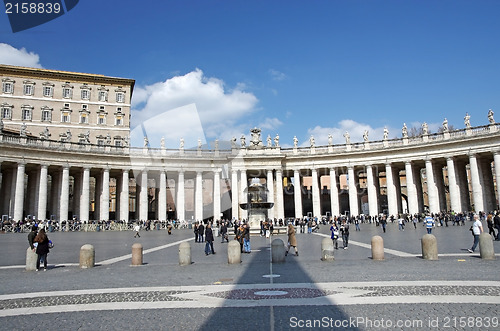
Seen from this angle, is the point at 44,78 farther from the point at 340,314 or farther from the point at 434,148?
the point at 340,314

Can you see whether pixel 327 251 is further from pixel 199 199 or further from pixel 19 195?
pixel 19 195

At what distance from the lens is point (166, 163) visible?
57.4m

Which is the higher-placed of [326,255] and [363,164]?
[363,164]

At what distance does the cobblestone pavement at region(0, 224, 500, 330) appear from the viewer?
6766mm

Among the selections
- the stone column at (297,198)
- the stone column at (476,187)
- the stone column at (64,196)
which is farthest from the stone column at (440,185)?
the stone column at (64,196)

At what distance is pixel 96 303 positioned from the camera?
8633 mm

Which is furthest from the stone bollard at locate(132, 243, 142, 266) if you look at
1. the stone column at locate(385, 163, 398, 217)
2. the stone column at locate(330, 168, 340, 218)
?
the stone column at locate(385, 163, 398, 217)

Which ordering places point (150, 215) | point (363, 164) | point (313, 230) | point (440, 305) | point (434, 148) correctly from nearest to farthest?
point (440, 305), point (313, 230), point (434, 148), point (363, 164), point (150, 215)

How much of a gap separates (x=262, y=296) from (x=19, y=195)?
46896 mm

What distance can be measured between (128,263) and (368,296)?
11.3 m

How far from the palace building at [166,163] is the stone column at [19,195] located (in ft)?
0.35

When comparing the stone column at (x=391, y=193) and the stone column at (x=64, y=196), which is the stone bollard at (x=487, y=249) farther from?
the stone column at (x=64, y=196)

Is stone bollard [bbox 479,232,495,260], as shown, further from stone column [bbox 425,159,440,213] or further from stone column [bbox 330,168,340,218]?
stone column [bbox 330,168,340,218]

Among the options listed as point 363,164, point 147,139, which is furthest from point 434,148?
point 147,139
